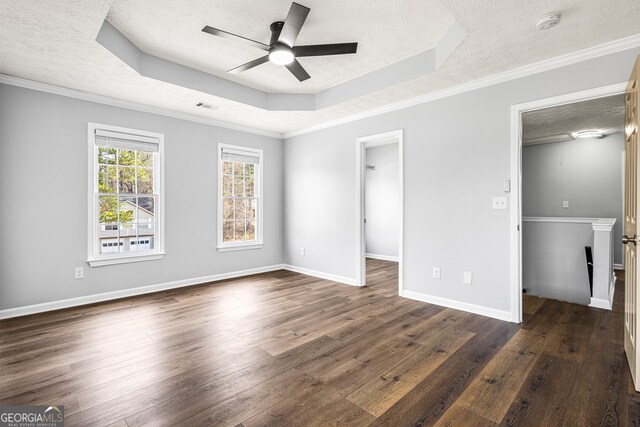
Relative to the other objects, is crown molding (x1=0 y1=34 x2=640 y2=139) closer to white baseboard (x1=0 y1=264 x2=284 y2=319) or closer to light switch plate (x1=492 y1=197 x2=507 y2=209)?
light switch plate (x1=492 y1=197 x2=507 y2=209)

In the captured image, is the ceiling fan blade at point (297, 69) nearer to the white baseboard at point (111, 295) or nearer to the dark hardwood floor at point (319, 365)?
the dark hardwood floor at point (319, 365)

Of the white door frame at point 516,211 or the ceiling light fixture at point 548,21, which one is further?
the white door frame at point 516,211

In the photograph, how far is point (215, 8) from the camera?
2.56m

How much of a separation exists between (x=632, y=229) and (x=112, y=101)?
5.39 meters

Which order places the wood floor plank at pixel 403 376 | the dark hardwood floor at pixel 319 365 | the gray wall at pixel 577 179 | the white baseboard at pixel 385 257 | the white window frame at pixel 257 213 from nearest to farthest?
the dark hardwood floor at pixel 319 365, the wood floor plank at pixel 403 376, the white window frame at pixel 257 213, the gray wall at pixel 577 179, the white baseboard at pixel 385 257

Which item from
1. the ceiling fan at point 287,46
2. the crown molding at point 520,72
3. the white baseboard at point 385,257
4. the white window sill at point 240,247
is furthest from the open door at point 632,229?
the white window sill at point 240,247

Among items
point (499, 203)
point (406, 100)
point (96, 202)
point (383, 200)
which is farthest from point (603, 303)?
point (96, 202)

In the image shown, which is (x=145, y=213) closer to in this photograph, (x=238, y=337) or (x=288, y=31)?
(x=238, y=337)

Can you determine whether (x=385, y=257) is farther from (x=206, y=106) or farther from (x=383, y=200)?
(x=206, y=106)

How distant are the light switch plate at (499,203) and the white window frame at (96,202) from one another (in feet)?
14.0

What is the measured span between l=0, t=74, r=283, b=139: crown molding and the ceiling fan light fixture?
8.17ft

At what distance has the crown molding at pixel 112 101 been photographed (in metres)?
3.40

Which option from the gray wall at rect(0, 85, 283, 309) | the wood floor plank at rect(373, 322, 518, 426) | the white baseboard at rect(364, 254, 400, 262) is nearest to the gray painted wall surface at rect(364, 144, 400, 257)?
the white baseboard at rect(364, 254, 400, 262)

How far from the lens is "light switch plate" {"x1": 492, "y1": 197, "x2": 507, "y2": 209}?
129 inches
